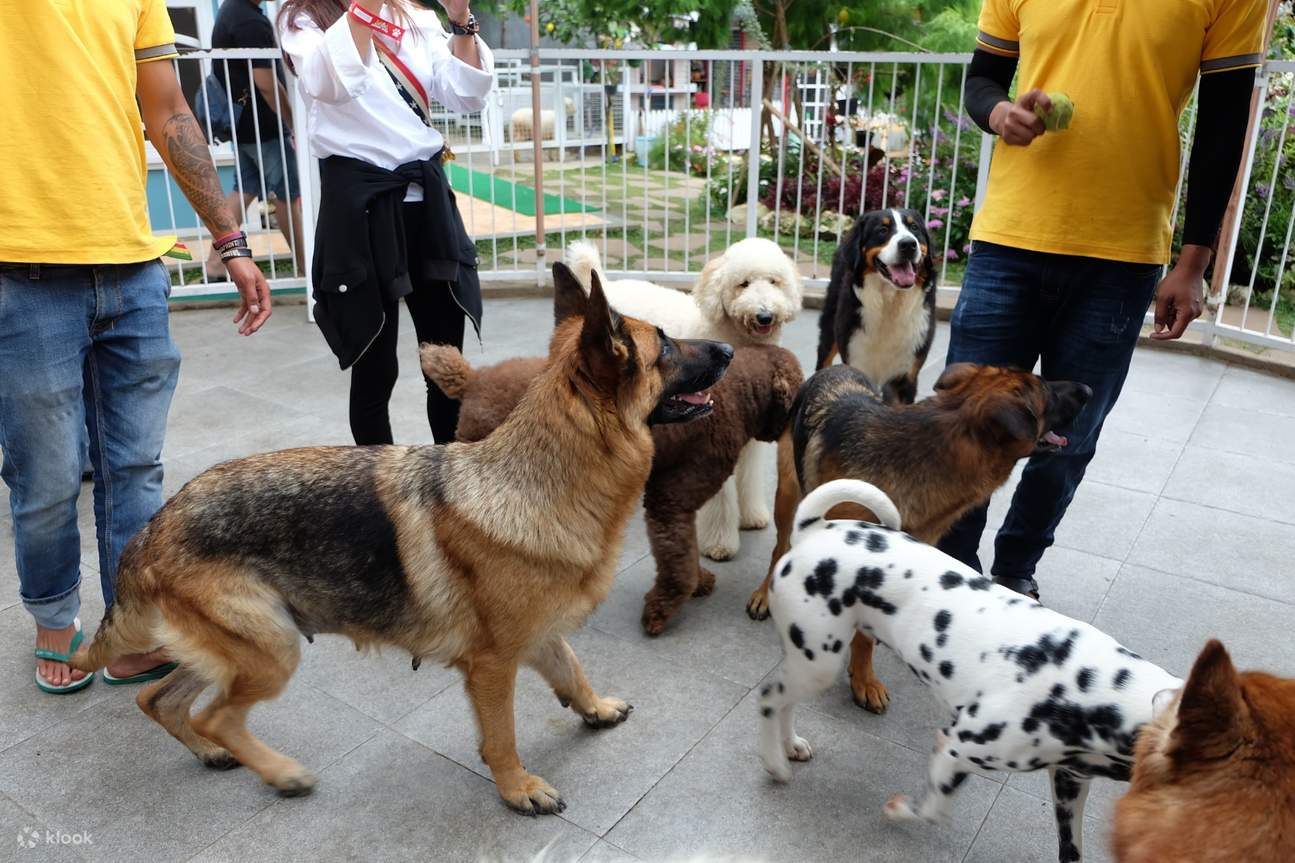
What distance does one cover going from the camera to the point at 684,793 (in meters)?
2.70

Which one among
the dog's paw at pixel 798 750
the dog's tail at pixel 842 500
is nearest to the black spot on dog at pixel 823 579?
the dog's tail at pixel 842 500

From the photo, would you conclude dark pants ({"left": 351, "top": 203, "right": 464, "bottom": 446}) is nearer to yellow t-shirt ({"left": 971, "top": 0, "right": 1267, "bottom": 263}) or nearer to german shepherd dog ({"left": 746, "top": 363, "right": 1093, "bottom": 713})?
german shepherd dog ({"left": 746, "top": 363, "right": 1093, "bottom": 713})

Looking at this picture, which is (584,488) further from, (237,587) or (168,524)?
(168,524)

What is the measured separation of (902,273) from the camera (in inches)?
179

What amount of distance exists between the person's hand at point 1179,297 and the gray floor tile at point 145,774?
301 centimetres

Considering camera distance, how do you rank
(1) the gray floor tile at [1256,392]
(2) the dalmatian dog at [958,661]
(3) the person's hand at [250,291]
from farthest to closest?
(1) the gray floor tile at [1256,392]
(3) the person's hand at [250,291]
(2) the dalmatian dog at [958,661]

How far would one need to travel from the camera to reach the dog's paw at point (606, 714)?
2.97 meters

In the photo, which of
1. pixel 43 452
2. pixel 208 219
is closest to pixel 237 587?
pixel 43 452

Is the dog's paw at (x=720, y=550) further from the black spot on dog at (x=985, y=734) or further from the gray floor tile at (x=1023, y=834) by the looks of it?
the black spot on dog at (x=985, y=734)

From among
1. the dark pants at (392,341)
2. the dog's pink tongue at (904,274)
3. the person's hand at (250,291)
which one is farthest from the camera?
the dog's pink tongue at (904,274)

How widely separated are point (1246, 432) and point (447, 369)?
16.1ft

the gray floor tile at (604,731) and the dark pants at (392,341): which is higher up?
the dark pants at (392,341)

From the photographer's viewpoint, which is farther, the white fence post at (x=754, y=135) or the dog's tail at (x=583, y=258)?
the white fence post at (x=754, y=135)

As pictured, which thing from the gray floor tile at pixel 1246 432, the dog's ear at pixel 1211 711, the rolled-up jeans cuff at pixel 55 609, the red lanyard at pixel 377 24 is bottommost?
the gray floor tile at pixel 1246 432
